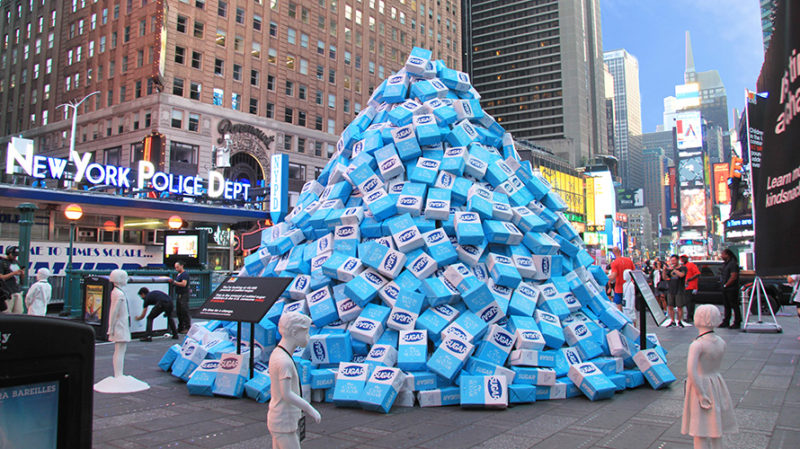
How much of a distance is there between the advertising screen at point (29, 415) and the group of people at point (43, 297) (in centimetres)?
975

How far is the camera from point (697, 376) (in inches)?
173

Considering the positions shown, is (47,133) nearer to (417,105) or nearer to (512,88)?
(417,105)

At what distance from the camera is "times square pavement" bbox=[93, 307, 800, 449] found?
547 cm

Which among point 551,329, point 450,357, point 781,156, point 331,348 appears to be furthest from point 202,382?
point 781,156

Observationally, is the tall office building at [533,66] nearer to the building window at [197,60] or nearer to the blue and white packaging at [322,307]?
the building window at [197,60]

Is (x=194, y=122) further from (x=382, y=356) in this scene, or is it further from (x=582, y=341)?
(x=582, y=341)

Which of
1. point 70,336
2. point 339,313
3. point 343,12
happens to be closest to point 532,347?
point 339,313

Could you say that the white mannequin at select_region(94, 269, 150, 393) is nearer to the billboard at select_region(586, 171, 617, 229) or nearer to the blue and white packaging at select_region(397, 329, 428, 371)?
the blue and white packaging at select_region(397, 329, 428, 371)

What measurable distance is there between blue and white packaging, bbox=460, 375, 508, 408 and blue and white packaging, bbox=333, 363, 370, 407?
4.26 feet

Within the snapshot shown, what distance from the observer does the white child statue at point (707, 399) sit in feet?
14.1

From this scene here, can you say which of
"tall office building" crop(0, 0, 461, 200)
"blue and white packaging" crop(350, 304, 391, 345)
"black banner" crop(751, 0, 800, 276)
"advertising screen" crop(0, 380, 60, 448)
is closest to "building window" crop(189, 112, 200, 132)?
"tall office building" crop(0, 0, 461, 200)

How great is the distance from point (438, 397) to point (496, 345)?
1128 millimetres

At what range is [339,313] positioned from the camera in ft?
26.4

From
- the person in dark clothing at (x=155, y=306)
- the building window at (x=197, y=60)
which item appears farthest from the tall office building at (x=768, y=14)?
the building window at (x=197, y=60)
